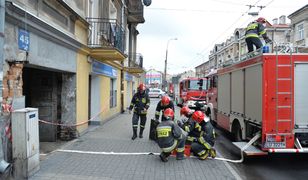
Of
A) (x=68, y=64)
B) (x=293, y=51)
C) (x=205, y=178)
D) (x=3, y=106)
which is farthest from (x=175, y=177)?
(x=68, y=64)

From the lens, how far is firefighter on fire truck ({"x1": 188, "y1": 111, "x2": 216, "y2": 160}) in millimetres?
7547

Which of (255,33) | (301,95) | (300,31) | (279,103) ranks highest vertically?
(300,31)

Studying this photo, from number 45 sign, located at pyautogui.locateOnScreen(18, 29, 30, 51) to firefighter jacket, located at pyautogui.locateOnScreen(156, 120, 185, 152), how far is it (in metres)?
3.33

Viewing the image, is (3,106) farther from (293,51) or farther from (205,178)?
(293,51)

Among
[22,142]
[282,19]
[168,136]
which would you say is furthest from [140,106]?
[282,19]

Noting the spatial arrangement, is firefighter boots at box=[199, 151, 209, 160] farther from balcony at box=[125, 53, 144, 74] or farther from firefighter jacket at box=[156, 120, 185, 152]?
balcony at box=[125, 53, 144, 74]

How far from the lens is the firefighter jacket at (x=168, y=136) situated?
700cm

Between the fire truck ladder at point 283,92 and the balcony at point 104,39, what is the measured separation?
580 cm

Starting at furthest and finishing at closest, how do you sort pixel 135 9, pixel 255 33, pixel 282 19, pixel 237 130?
pixel 282 19
pixel 135 9
pixel 255 33
pixel 237 130

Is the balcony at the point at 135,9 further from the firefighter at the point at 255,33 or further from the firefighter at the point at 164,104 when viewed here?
the firefighter at the point at 164,104

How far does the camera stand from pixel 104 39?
39.8 feet

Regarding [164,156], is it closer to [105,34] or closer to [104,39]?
[104,39]

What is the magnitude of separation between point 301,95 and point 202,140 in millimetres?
2512

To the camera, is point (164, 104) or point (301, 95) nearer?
point (301, 95)
